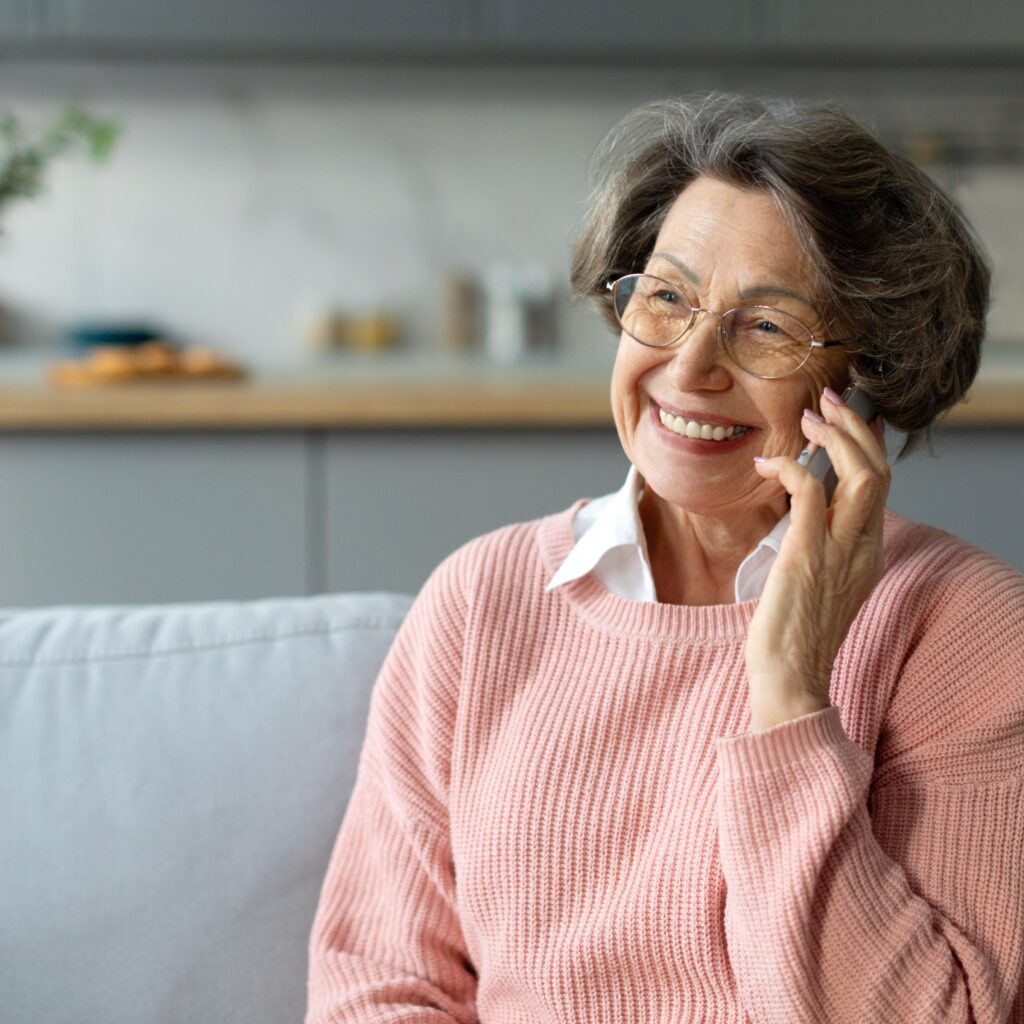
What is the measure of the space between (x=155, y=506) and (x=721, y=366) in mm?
1893

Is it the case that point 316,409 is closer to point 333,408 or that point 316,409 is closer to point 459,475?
point 333,408

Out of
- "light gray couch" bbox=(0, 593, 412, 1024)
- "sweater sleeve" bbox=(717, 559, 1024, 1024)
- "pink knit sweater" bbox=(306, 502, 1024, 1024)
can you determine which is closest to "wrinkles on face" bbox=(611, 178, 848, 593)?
"pink knit sweater" bbox=(306, 502, 1024, 1024)

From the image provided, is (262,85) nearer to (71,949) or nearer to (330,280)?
(330,280)

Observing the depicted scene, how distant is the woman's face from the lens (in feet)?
3.92

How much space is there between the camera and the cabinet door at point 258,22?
11.0 ft

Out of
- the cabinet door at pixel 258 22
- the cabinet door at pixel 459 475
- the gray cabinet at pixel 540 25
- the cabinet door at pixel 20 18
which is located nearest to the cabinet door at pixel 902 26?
the gray cabinet at pixel 540 25

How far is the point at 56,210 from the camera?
12.7 ft

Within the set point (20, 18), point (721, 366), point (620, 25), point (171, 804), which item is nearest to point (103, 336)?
point (20, 18)

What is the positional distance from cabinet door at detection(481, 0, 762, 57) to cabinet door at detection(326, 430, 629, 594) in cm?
111

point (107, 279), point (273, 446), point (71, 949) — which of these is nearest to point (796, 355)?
point (71, 949)

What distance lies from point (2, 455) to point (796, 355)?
6.87 ft

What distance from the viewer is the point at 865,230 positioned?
1.21 meters

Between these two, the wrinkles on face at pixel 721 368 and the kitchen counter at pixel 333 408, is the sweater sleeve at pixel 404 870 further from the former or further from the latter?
the kitchen counter at pixel 333 408

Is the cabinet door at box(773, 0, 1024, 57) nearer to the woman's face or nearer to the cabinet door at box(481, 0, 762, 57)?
the cabinet door at box(481, 0, 762, 57)
